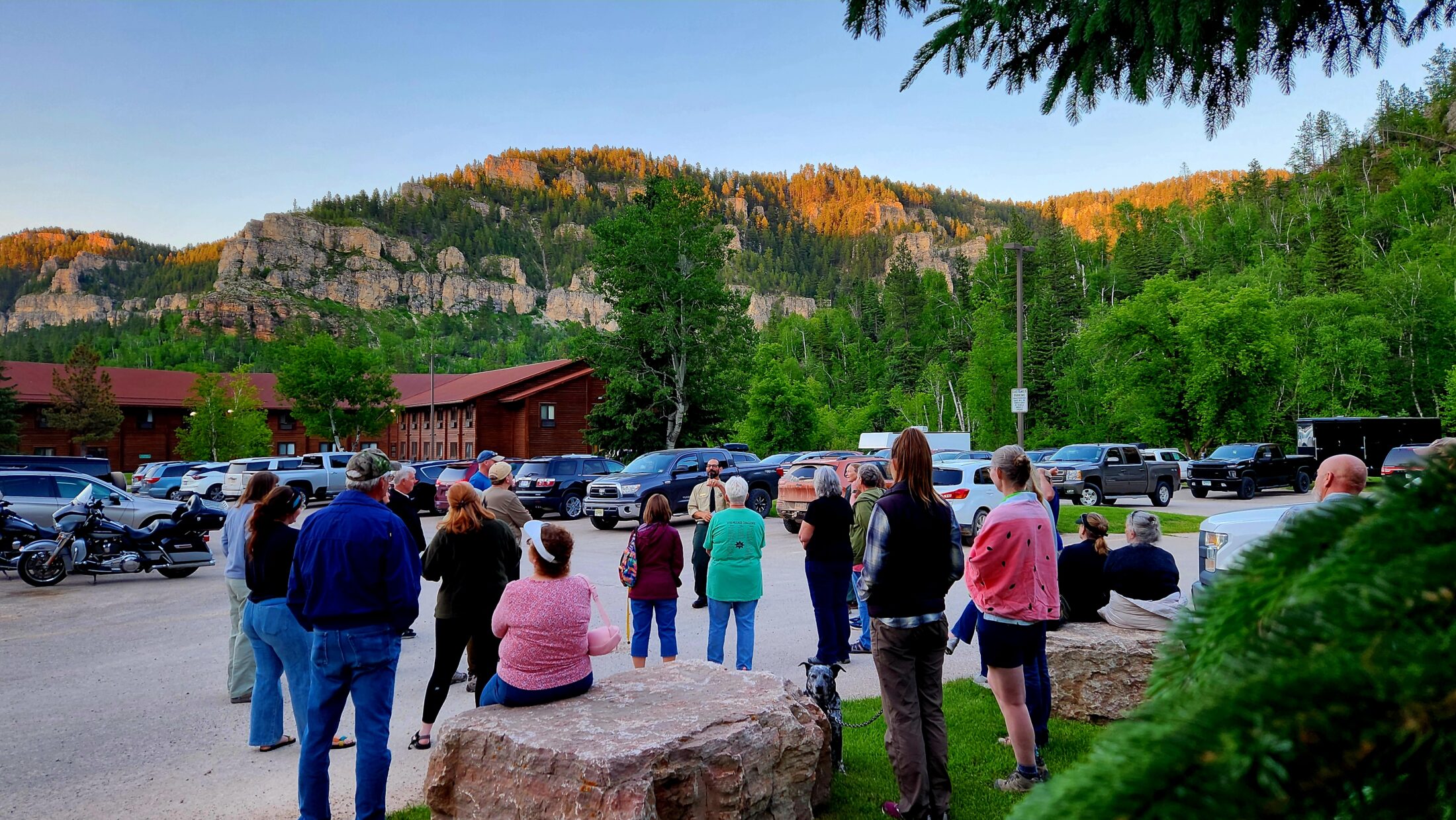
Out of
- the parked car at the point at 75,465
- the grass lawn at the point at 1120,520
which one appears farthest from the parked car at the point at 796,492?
the parked car at the point at 75,465

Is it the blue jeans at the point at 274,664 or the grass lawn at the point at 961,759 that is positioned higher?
the blue jeans at the point at 274,664

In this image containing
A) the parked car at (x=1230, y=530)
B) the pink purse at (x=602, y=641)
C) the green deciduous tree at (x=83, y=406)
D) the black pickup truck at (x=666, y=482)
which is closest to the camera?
the pink purse at (x=602, y=641)

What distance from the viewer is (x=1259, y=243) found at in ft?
240

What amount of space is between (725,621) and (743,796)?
125 inches

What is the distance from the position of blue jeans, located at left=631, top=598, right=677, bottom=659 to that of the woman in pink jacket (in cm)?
324

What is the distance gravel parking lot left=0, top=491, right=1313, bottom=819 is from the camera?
5.23 meters

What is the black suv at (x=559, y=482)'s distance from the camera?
2511 cm

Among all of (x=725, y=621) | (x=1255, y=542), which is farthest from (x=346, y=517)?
(x=1255, y=542)

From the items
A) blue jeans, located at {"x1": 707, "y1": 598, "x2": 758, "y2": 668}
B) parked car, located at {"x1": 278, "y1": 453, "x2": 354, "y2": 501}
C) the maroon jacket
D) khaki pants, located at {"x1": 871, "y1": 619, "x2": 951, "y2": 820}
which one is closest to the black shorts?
khaki pants, located at {"x1": 871, "y1": 619, "x2": 951, "y2": 820}

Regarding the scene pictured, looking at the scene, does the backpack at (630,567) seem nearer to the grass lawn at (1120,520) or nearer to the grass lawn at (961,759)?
the grass lawn at (961,759)

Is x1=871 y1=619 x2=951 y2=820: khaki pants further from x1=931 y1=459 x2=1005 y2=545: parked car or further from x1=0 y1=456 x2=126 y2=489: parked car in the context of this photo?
x1=0 y1=456 x2=126 y2=489: parked car

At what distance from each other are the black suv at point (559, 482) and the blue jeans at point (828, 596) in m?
18.4

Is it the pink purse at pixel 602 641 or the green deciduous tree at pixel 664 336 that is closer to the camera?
the pink purse at pixel 602 641

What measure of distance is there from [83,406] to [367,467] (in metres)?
68.0
